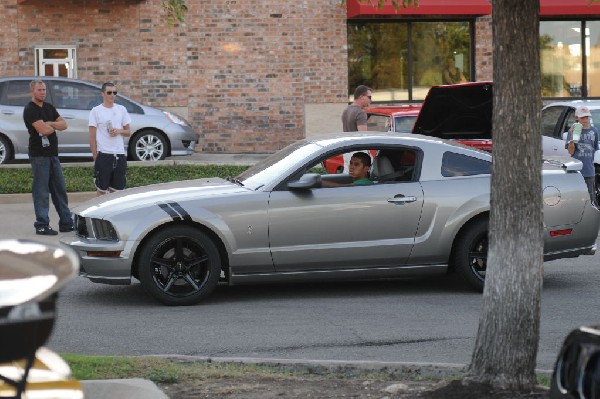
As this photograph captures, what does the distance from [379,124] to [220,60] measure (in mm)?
10538

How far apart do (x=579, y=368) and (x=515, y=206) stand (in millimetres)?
1939

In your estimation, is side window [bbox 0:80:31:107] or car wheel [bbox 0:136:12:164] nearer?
car wheel [bbox 0:136:12:164]

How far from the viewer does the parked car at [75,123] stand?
824 inches

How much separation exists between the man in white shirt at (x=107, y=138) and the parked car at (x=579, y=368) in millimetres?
10786

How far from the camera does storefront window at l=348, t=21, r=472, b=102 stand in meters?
28.2

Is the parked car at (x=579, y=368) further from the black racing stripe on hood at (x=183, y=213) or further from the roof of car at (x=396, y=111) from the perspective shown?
the roof of car at (x=396, y=111)

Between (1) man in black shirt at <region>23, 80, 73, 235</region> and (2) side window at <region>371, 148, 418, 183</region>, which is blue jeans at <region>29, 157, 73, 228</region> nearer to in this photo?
(1) man in black shirt at <region>23, 80, 73, 235</region>

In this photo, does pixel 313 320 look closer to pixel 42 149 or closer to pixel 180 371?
pixel 180 371

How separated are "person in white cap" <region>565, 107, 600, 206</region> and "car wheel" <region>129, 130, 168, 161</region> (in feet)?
26.4

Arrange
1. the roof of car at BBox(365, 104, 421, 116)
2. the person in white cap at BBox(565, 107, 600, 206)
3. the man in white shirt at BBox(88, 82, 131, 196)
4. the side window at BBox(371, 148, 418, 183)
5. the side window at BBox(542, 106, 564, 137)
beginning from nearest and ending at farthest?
the side window at BBox(371, 148, 418, 183) → the man in white shirt at BBox(88, 82, 131, 196) → the person in white cap at BBox(565, 107, 600, 206) → the roof of car at BBox(365, 104, 421, 116) → the side window at BBox(542, 106, 564, 137)

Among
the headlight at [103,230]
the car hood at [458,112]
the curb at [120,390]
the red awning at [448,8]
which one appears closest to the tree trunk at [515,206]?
the curb at [120,390]

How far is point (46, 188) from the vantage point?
587 inches

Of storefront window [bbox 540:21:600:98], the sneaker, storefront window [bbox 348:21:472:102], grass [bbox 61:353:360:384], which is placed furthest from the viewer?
storefront window [bbox 540:21:600:98]

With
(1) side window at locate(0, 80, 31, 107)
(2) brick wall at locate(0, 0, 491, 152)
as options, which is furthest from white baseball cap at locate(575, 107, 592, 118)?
(2) brick wall at locate(0, 0, 491, 152)
